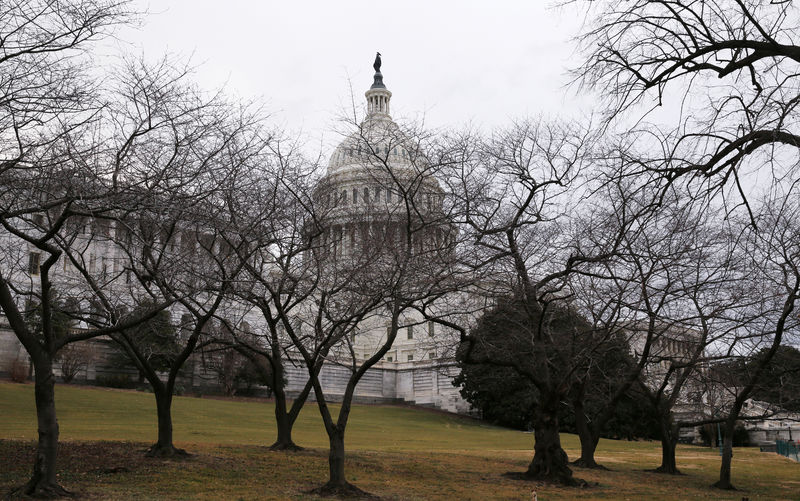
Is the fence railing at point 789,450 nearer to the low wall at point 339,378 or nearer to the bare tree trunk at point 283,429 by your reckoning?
the low wall at point 339,378

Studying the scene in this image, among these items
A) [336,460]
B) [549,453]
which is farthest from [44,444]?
[549,453]

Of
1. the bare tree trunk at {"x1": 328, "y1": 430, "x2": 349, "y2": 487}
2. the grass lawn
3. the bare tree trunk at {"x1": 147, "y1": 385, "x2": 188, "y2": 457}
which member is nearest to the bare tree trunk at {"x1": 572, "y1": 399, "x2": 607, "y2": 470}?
the grass lawn

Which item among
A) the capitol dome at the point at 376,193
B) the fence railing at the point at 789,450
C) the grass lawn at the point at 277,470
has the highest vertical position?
the capitol dome at the point at 376,193

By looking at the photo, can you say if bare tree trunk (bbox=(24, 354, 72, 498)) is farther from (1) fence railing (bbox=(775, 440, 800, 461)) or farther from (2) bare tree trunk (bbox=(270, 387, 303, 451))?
(1) fence railing (bbox=(775, 440, 800, 461))

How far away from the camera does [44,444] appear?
13906mm

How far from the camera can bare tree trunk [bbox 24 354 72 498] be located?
45.4 feet

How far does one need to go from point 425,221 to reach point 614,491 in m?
8.74

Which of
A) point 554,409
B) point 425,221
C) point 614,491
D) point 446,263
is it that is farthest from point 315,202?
point 614,491

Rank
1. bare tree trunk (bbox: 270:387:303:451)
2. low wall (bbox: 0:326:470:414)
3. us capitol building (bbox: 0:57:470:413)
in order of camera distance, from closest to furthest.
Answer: us capitol building (bbox: 0:57:470:413) → bare tree trunk (bbox: 270:387:303:451) → low wall (bbox: 0:326:470:414)

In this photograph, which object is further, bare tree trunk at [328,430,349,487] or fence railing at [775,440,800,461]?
fence railing at [775,440,800,461]

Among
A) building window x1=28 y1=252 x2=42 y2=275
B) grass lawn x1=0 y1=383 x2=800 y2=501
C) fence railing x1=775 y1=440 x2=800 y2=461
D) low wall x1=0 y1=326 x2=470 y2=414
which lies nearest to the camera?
grass lawn x1=0 y1=383 x2=800 y2=501

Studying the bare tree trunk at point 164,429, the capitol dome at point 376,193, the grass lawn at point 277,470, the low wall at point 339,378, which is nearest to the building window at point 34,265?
the grass lawn at point 277,470

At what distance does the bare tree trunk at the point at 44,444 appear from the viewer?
13.8 m

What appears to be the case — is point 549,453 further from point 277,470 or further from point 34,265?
point 34,265
